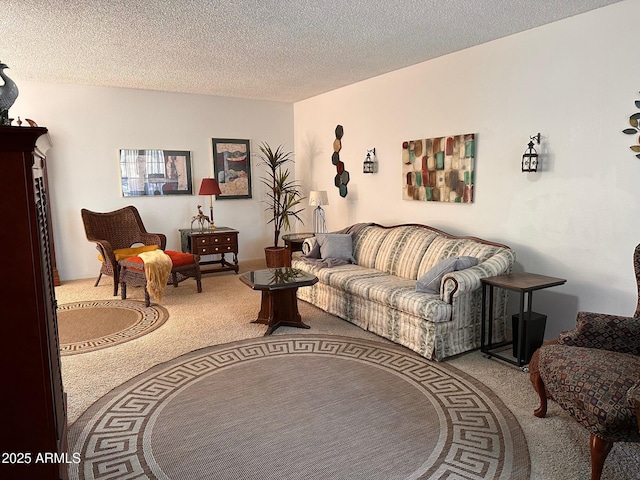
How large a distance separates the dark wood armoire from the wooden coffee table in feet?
7.82

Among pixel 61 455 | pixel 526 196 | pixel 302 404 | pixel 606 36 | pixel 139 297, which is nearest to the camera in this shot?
pixel 61 455

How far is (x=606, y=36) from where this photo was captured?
3.35 meters

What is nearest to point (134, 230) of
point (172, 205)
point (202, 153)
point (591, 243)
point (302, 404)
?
point (172, 205)

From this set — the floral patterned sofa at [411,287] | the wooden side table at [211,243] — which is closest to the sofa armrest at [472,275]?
the floral patterned sofa at [411,287]

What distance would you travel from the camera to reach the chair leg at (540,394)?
103 inches

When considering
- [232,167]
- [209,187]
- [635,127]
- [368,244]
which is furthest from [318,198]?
[635,127]

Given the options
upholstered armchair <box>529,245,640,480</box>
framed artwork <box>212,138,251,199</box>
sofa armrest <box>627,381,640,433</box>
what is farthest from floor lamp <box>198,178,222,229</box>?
sofa armrest <box>627,381,640,433</box>

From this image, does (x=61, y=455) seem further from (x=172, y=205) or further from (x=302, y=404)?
(x=172, y=205)

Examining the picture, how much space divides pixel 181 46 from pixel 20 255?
3.15 m

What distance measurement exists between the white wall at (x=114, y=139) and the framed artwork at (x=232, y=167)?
0.34 feet

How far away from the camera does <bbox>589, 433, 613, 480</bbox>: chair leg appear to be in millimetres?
2004

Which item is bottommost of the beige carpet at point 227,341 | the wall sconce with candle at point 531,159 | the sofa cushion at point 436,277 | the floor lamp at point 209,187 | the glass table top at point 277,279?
the beige carpet at point 227,341

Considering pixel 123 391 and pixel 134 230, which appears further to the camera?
pixel 134 230

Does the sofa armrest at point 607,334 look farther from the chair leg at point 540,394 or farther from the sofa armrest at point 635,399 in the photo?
the sofa armrest at point 635,399
